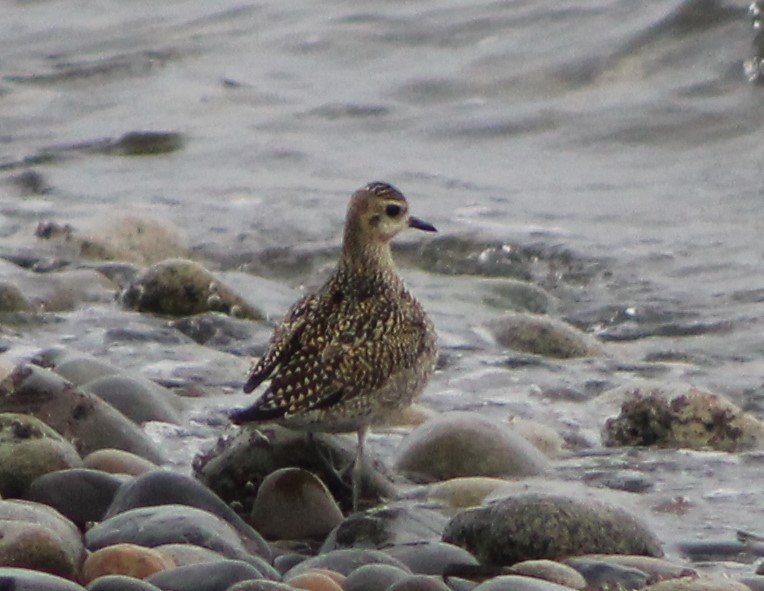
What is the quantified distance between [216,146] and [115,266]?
14.9ft

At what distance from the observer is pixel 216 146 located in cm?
1484

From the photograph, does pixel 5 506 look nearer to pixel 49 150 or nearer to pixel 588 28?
pixel 49 150

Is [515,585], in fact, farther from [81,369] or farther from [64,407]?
[81,369]

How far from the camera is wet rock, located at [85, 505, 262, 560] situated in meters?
5.07

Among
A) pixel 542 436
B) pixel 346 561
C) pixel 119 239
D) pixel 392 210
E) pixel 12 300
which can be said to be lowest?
pixel 542 436

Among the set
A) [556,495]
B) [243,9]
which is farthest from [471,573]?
[243,9]

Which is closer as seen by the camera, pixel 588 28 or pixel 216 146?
pixel 216 146

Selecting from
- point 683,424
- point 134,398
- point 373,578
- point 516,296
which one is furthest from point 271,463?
point 516,296

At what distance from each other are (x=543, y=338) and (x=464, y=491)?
304 centimetres

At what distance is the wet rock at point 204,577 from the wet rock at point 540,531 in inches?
43.4

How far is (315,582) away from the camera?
4750 mm

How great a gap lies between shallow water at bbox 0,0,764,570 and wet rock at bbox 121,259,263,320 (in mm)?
140

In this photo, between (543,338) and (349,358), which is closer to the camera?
(349,358)

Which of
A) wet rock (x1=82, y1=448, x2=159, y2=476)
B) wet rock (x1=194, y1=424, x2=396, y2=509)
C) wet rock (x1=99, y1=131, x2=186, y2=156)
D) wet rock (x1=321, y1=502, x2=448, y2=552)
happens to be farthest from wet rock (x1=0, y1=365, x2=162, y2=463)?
wet rock (x1=99, y1=131, x2=186, y2=156)
